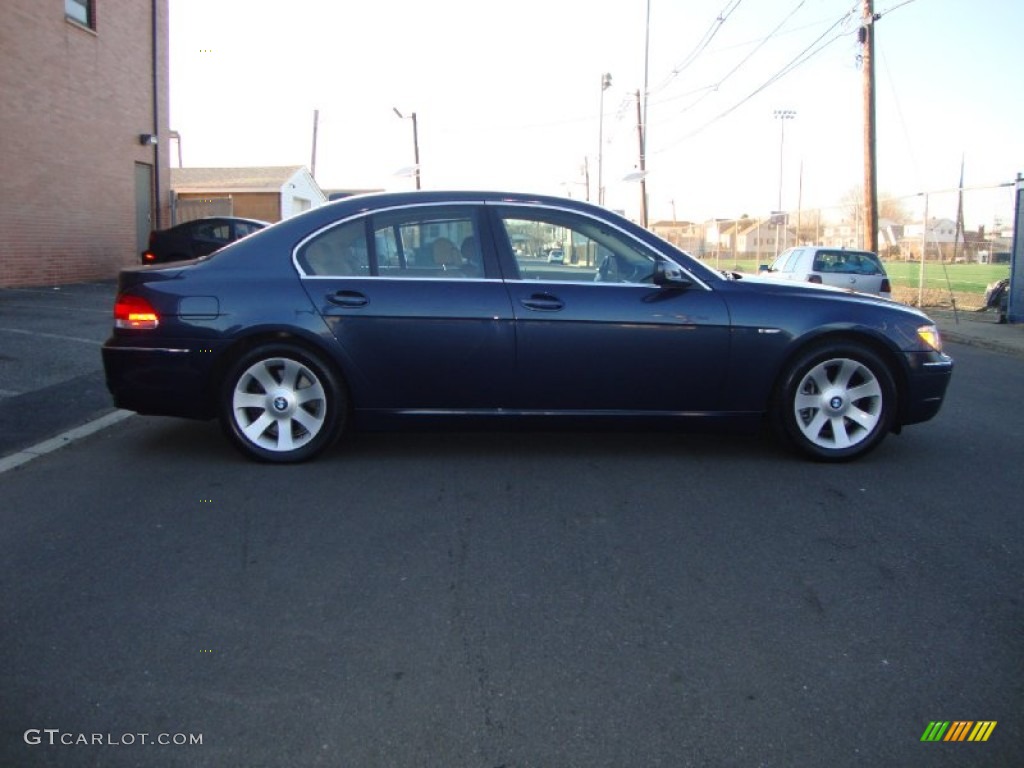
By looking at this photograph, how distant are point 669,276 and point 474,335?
1.20 m

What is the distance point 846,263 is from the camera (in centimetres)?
1653

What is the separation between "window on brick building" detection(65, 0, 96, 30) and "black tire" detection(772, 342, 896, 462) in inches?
654

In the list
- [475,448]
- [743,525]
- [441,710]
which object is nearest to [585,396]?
[475,448]

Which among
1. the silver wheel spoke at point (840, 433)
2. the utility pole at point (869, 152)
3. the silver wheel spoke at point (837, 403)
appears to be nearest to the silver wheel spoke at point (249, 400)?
the silver wheel spoke at point (837, 403)

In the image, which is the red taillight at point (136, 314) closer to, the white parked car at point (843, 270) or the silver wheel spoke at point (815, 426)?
the silver wheel spoke at point (815, 426)

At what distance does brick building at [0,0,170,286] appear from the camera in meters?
15.7

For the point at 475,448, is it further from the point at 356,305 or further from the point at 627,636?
the point at 627,636

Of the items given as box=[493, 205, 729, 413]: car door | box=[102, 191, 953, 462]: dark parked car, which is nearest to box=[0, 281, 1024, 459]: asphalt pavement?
box=[102, 191, 953, 462]: dark parked car

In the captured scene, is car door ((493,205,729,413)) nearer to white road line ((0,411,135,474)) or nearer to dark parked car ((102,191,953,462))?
dark parked car ((102,191,953,462))

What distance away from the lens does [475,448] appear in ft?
20.2

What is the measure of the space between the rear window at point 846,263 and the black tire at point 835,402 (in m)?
11.2

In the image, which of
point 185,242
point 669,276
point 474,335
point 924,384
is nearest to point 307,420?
point 474,335

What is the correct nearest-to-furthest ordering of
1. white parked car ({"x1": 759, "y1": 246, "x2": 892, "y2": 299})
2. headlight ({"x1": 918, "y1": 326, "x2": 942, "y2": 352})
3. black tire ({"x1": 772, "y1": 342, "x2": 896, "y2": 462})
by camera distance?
black tire ({"x1": 772, "y1": 342, "x2": 896, "y2": 462})
headlight ({"x1": 918, "y1": 326, "x2": 942, "y2": 352})
white parked car ({"x1": 759, "y1": 246, "x2": 892, "y2": 299})

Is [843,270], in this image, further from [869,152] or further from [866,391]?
[866,391]
